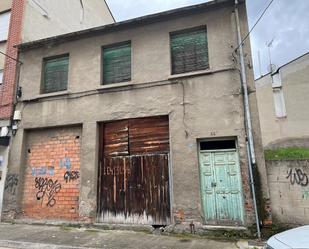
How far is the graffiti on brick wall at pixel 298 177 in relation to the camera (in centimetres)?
719

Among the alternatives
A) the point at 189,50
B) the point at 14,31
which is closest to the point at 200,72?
the point at 189,50

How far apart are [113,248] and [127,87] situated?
5008mm

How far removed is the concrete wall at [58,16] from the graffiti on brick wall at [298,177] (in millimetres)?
10861

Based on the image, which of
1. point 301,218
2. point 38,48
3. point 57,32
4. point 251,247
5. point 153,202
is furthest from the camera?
point 57,32

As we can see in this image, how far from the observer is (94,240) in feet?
23.4

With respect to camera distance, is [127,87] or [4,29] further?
[4,29]

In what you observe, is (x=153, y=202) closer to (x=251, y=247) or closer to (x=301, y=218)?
(x=251, y=247)

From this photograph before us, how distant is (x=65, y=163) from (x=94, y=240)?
3.32 meters

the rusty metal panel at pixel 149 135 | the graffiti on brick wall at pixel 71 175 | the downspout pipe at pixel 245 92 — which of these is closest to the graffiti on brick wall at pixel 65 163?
the graffiti on brick wall at pixel 71 175

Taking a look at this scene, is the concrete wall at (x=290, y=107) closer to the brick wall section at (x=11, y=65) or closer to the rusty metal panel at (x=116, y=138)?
the rusty metal panel at (x=116, y=138)

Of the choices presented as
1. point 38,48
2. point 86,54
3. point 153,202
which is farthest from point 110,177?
point 38,48

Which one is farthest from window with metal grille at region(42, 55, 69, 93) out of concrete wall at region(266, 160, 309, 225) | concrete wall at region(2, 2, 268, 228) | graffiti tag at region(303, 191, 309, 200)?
graffiti tag at region(303, 191, 309, 200)

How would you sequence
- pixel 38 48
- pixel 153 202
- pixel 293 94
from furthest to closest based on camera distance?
1. pixel 293 94
2. pixel 38 48
3. pixel 153 202

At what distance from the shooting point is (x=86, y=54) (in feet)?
32.9
